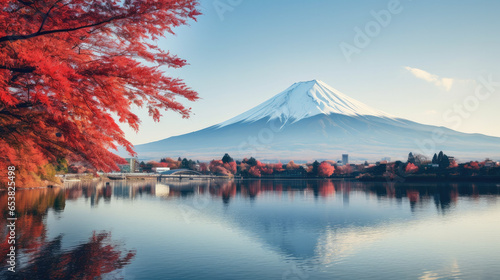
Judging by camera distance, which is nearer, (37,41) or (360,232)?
(37,41)

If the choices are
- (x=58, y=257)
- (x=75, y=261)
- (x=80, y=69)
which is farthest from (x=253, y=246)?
(x=80, y=69)

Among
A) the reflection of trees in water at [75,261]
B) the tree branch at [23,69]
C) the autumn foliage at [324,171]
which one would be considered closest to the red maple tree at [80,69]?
the tree branch at [23,69]

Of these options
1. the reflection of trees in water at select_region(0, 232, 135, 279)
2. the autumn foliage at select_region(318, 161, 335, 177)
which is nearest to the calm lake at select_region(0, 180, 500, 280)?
the reflection of trees in water at select_region(0, 232, 135, 279)

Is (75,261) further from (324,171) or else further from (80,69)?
(324,171)

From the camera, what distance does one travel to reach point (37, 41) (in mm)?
10039

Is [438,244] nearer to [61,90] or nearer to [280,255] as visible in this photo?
[280,255]

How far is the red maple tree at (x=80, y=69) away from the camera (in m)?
9.27

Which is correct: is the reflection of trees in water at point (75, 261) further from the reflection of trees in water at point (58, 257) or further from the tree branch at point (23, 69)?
the tree branch at point (23, 69)

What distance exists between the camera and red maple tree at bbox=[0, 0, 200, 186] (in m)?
9.27

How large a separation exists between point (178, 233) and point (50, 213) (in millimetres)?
13880

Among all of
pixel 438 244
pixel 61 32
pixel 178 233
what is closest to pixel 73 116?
pixel 61 32

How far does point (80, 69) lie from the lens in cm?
955

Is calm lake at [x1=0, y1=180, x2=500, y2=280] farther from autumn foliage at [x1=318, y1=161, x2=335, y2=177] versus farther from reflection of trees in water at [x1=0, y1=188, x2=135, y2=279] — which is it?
autumn foliage at [x1=318, y1=161, x2=335, y2=177]

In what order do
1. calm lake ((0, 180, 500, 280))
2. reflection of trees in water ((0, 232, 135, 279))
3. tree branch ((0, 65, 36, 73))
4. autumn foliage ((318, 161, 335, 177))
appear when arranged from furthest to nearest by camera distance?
autumn foliage ((318, 161, 335, 177)), calm lake ((0, 180, 500, 280)), reflection of trees in water ((0, 232, 135, 279)), tree branch ((0, 65, 36, 73))
